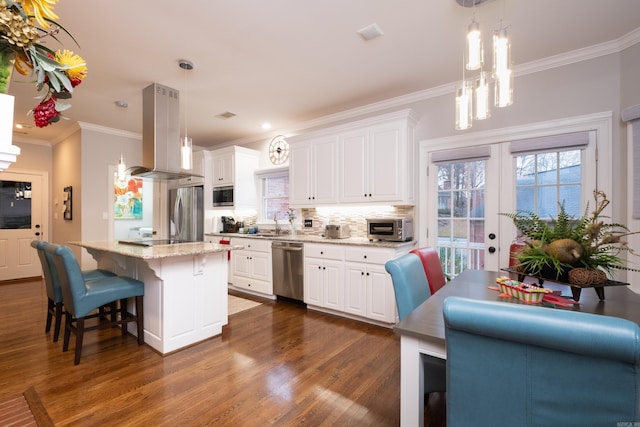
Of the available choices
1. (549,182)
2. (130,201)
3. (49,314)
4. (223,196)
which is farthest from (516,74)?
(130,201)

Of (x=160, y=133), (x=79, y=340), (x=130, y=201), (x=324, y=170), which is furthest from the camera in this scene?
(x=130, y=201)

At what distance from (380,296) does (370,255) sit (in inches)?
18.3

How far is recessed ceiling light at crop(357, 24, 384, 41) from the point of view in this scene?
242 centimetres

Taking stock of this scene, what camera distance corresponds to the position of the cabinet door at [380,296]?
321 centimetres

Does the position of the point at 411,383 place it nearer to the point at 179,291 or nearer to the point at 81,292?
the point at 179,291

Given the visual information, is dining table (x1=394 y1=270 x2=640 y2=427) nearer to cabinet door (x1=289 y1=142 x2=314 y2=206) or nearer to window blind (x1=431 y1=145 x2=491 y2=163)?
window blind (x1=431 y1=145 x2=491 y2=163)

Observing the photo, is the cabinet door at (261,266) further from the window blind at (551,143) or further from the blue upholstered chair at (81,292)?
the window blind at (551,143)

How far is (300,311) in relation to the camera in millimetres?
3844

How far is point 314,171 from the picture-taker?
165 inches

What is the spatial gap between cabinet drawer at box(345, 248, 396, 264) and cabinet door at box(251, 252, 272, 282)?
53.5 inches

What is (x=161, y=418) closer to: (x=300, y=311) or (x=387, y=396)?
(x=387, y=396)

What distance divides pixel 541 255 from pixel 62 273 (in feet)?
11.6

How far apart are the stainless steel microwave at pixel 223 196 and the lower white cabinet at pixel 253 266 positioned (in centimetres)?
77

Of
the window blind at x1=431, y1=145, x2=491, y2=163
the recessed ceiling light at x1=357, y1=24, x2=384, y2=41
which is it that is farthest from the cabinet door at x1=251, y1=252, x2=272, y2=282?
the recessed ceiling light at x1=357, y1=24, x2=384, y2=41
